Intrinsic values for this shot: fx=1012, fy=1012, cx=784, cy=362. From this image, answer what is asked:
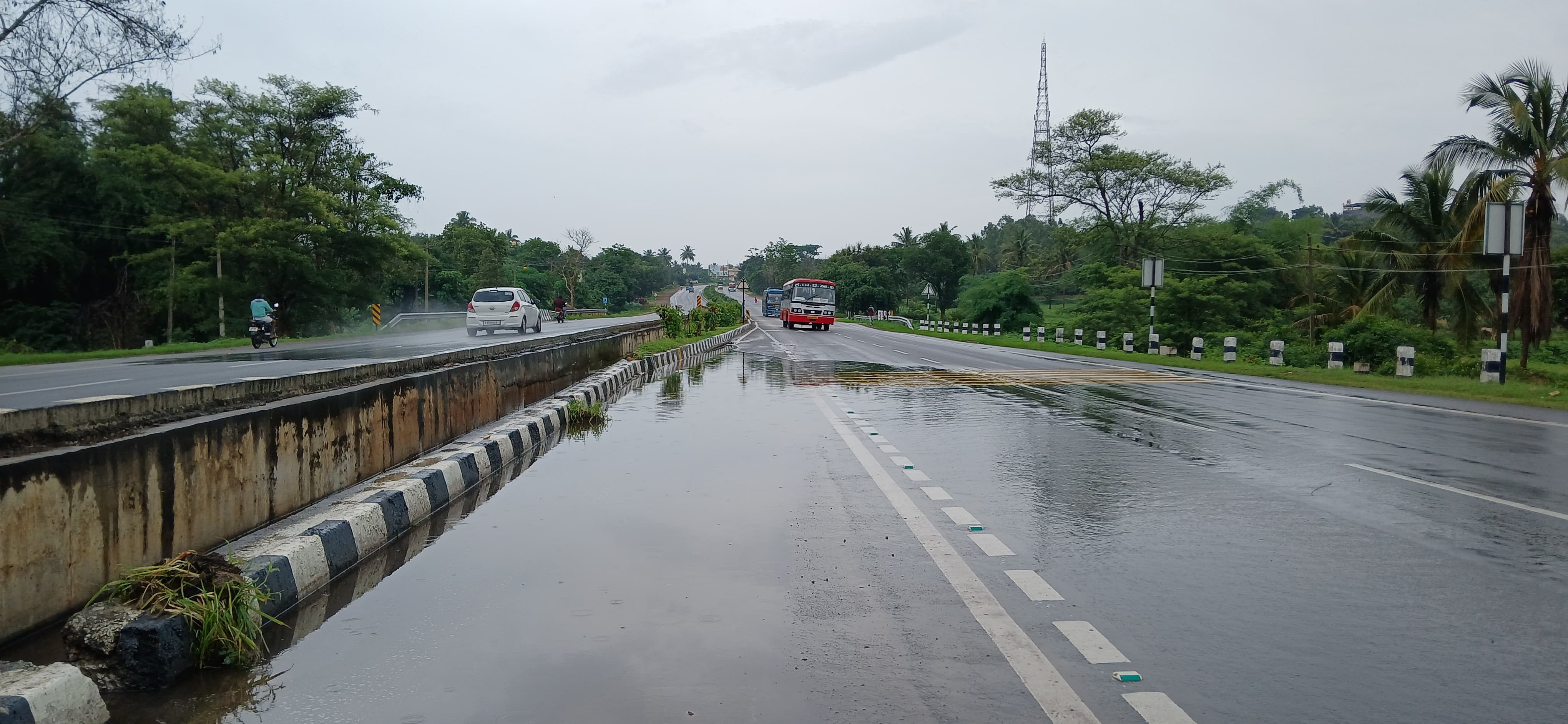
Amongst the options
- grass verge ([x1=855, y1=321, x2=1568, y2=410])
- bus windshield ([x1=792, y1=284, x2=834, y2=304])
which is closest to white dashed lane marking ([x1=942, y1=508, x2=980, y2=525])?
grass verge ([x1=855, y1=321, x2=1568, y2=410])

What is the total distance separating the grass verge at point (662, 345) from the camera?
82.8ft

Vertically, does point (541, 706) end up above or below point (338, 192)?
below

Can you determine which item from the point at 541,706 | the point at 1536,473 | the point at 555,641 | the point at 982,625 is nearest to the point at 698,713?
the point at 541,706

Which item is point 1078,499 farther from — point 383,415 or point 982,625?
point 383,415

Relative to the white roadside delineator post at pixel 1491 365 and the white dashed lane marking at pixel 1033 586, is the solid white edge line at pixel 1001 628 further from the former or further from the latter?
the white roadside delineator post at pixel 1491 365

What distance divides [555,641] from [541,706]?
2.35 ft

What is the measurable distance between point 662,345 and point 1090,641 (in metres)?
24.7

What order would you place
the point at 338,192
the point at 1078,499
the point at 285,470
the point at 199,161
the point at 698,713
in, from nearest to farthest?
the point at 698,713 → the point at 285,470 → the point at 1078,499 → the point at 199,161 → the point at 338,192

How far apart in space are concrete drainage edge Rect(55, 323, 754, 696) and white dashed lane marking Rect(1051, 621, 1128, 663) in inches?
139

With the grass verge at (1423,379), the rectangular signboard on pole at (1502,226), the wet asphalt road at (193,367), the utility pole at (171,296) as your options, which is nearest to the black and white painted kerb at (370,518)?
the wet asphalt road at (193,367)

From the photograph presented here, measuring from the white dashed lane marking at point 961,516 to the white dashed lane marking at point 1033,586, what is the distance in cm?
121

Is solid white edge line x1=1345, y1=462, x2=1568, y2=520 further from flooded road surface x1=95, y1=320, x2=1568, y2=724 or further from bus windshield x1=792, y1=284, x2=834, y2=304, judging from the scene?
bus windshield x1=792, y1=284, x2=834, y2=304

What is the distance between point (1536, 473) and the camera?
8344 millimetres

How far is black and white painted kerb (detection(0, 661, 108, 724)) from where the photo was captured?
3.04 meters
